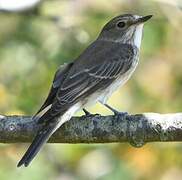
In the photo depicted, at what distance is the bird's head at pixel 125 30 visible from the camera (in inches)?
268

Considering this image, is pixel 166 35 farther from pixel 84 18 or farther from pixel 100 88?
pixel 100 88

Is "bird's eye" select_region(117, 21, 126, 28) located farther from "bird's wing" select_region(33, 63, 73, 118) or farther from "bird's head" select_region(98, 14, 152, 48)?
"bird's wing" select_region(33, 63, 73, 118)

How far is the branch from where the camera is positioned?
528 centimetres

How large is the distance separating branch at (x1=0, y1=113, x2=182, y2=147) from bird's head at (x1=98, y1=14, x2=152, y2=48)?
148 cm

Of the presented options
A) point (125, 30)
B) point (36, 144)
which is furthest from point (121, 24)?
point (36, 144)

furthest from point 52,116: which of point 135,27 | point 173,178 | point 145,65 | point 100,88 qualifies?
point 145,65

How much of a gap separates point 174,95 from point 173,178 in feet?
2.64

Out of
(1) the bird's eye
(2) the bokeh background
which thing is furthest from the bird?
(2) the bokeh background

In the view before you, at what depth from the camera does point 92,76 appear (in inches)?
243

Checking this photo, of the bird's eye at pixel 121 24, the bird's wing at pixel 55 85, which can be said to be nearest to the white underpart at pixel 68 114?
the bird's wing at pixel 55 85

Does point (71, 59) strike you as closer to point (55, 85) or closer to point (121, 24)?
point (121, 24)

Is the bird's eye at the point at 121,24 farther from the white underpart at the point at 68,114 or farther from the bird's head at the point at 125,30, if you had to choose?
the white underpart at the point at 68,114

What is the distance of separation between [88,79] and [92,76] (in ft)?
0.20

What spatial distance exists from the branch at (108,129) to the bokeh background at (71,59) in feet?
4.52
